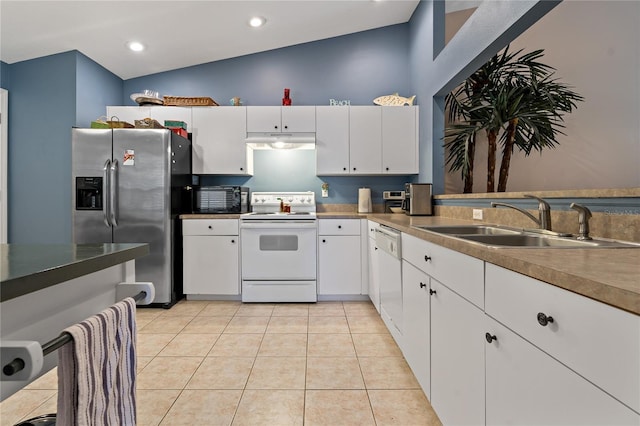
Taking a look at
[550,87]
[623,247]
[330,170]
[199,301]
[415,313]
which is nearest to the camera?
[623,247]

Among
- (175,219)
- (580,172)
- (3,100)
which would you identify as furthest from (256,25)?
(580,172)

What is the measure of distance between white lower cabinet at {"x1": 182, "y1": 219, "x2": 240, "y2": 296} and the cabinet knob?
2.91m

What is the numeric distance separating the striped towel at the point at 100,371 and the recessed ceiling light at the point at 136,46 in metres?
3.46

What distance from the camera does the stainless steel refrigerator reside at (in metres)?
3.10

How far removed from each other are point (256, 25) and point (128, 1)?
114 centimetres

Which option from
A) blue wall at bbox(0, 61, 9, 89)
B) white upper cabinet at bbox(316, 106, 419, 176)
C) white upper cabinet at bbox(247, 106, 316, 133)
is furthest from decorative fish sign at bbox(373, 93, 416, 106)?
blue wall at bbox(0, 61, 9, 89)

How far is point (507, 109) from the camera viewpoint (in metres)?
2.50

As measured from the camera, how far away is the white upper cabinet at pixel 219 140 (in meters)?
3.56

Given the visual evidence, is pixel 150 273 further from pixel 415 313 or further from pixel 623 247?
pixel 623 247

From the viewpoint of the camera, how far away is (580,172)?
3387 mm

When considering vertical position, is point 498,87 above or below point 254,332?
above

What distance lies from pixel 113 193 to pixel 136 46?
1577 mm

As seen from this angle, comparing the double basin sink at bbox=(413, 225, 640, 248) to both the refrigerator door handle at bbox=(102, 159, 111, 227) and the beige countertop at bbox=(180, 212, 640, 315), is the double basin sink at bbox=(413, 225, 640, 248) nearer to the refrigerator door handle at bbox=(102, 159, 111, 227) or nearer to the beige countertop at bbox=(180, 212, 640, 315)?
the beige countertop at bbox=(180, 212, 640, 315)

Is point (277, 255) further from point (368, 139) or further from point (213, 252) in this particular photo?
point (368, 139)
